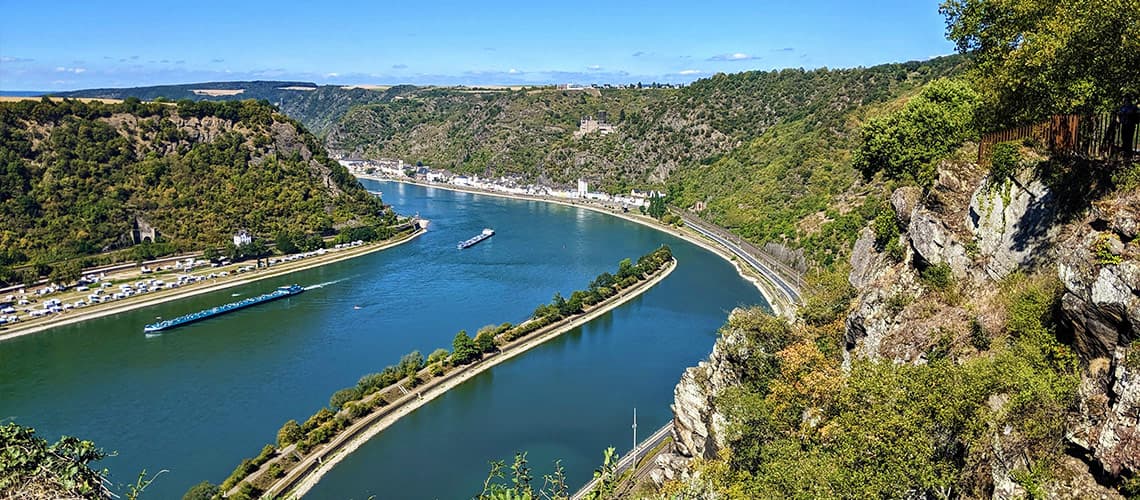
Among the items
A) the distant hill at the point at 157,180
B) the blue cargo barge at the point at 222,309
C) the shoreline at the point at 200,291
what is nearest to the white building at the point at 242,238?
the distant hill at the point at 157,180

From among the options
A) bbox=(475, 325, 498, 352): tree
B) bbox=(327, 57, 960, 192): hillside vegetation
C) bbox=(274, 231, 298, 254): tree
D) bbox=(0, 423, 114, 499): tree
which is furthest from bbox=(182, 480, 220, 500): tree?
bbox=(327, 57, 960, 192): hillside vegetation

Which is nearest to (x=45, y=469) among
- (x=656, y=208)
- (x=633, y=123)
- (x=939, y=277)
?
(x=939, y=277)

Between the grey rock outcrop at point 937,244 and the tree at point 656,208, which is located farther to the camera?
the tree at point 656,208

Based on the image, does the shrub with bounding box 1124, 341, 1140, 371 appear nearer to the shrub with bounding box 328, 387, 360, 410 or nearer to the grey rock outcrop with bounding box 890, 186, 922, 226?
the grey rock outcrop with bounding box 890, 186, 922, 226

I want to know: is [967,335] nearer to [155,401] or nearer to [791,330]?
[791,330]

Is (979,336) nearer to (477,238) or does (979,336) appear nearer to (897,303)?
(897,303)

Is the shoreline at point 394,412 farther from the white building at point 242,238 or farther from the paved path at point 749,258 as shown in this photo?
the white building at point 242,238
